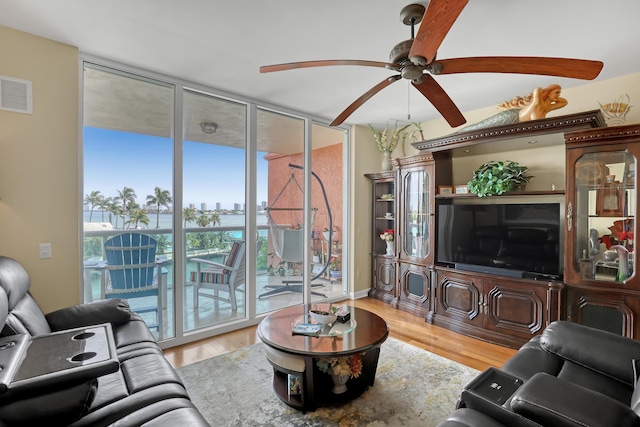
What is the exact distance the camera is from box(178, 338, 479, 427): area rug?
6.50 feet

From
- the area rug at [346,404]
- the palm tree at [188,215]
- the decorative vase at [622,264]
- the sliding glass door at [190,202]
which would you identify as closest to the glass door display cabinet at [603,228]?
the decorative vase at [622,264]

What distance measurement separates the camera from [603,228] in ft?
9.00

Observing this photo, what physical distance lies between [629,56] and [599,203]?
1.20 m

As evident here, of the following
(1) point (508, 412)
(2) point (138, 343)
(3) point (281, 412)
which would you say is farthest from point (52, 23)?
(1) point (508, 412)

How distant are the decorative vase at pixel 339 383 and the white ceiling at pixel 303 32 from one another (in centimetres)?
242

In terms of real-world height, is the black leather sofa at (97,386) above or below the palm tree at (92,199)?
below

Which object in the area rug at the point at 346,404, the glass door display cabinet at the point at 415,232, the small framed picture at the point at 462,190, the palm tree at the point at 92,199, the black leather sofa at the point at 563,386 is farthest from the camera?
the glass door display cabinet at the point at 415,232

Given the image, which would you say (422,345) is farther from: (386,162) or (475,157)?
(386,162)

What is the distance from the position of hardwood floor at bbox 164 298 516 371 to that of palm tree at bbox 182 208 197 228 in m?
1.23

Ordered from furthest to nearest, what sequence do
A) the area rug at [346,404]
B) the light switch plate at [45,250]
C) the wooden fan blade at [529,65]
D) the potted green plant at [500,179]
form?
the potted green plant at [500,179] < the light switch plate at [45,250] < the area rug at [346,404] < the wooden fan blade at [529,65]

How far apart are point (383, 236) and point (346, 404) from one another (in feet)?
9.07

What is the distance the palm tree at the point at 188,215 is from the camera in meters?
3.24

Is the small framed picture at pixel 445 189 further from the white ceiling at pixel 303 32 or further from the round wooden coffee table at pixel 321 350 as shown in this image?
the round wooden coffee table at pixel 321 350

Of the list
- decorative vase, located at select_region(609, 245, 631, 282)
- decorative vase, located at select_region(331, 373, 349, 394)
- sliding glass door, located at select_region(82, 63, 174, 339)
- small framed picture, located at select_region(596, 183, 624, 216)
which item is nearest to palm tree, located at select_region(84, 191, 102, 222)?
sliding glass door, located at select_region(82, 63, 174, 339)
